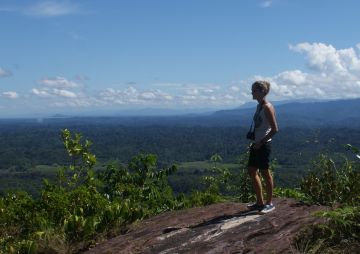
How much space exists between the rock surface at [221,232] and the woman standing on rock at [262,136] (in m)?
0.25

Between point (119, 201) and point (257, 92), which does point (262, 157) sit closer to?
point (257, 92)

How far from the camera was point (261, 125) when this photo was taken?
7.29 m

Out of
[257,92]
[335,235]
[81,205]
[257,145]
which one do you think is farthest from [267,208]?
[81,205]

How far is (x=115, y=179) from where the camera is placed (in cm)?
1002

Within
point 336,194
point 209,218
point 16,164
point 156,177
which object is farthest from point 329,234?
point 16,164

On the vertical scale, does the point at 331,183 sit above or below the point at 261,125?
below

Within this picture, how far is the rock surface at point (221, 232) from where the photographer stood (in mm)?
5890

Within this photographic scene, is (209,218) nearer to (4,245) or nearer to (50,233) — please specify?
(50,233)

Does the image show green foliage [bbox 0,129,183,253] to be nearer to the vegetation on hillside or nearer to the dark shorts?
the vegetation on hillside

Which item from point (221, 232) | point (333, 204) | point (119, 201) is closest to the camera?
point (221, 232)

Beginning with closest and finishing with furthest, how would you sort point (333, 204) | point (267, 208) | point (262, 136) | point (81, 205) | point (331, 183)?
1. point (333, 204)
2. point (331, 183)
3. point (267, 208)
4. point (262, 136)
5. point (81, 205)

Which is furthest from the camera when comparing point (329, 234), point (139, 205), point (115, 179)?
point (115, 179)

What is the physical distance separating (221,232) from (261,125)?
1702mm

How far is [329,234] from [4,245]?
445 cm
